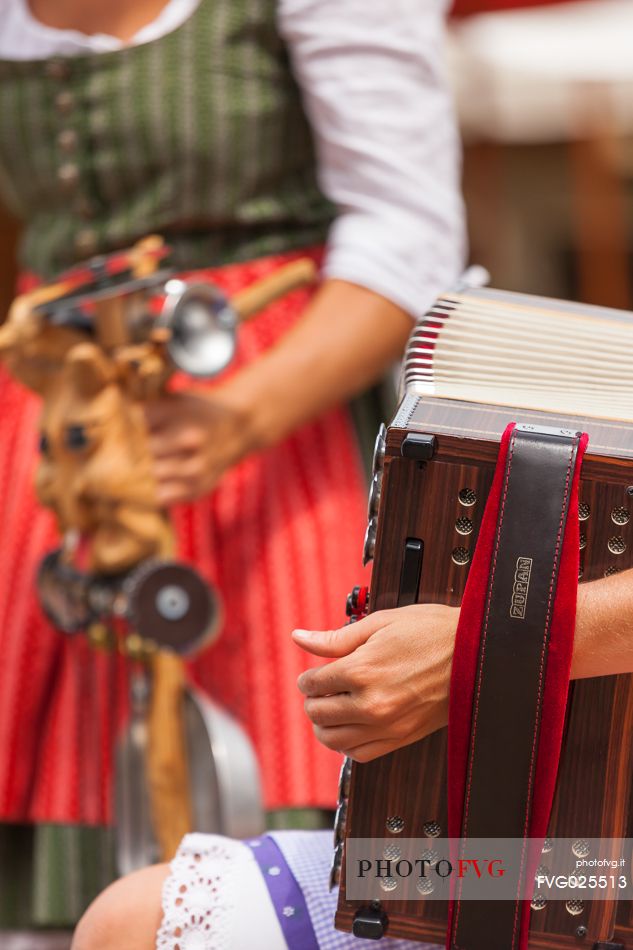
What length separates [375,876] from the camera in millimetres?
709

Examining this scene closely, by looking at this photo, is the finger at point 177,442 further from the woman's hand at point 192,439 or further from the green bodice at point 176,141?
the green bodice at point 176,141

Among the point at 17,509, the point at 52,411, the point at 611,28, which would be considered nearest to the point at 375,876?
the point at 52,411

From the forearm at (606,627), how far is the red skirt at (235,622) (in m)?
0.53

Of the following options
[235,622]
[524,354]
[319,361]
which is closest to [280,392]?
[319,361]

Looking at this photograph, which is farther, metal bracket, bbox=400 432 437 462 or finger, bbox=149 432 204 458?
finger, bbox=149 432 204 458

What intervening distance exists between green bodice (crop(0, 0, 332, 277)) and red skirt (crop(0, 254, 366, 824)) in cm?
5

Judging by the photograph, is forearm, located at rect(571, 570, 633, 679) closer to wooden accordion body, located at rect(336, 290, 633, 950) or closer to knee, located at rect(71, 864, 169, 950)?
wooden accordion body, located at rect(336, 290, 633, 950)

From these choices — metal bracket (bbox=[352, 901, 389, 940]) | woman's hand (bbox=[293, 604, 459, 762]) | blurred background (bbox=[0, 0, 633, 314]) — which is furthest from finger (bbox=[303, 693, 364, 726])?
blurred background (bbox=[0, 0, 633, 314])

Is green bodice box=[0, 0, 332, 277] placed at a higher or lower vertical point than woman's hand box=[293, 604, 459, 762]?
higher

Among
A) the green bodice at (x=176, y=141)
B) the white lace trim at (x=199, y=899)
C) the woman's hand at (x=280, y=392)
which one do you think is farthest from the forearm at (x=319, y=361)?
the white lace trim at (x=199, y=899)

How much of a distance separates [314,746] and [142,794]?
0.51ft

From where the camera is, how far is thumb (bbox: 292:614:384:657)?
2.25ft

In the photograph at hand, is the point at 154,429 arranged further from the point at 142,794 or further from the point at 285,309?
the point at 142,794

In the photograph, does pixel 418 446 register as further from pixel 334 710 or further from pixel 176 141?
pixel 176 141
